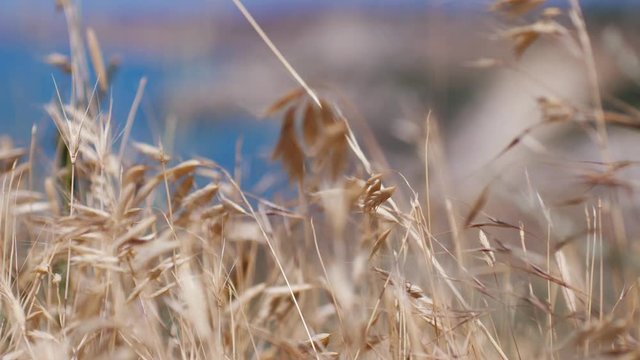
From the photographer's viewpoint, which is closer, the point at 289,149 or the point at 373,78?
the point at 289,149

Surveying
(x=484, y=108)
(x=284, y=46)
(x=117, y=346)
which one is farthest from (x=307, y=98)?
(x=284, y=46)

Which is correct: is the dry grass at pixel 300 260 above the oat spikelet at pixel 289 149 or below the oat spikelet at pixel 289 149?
below

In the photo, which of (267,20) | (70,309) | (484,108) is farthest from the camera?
(267,20)

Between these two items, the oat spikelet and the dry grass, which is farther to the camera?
the oat spikelet

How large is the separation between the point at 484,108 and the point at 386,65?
226cm

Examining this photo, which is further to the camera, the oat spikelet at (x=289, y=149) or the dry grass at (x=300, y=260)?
the oat spikelet at (x=289, y=149)

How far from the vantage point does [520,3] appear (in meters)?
1.12

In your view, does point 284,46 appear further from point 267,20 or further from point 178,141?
point 178,141

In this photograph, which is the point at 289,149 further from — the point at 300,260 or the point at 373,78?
the point at 373,78

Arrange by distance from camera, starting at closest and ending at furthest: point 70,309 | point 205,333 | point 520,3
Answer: point 205,333 → point 520,3 → point 70,309

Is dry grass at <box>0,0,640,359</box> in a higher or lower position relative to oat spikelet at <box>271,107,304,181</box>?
lower

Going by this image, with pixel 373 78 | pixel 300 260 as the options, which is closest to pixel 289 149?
pixel 300 260

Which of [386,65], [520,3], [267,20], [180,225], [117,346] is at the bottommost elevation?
[267,20]

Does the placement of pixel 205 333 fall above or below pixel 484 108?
above
